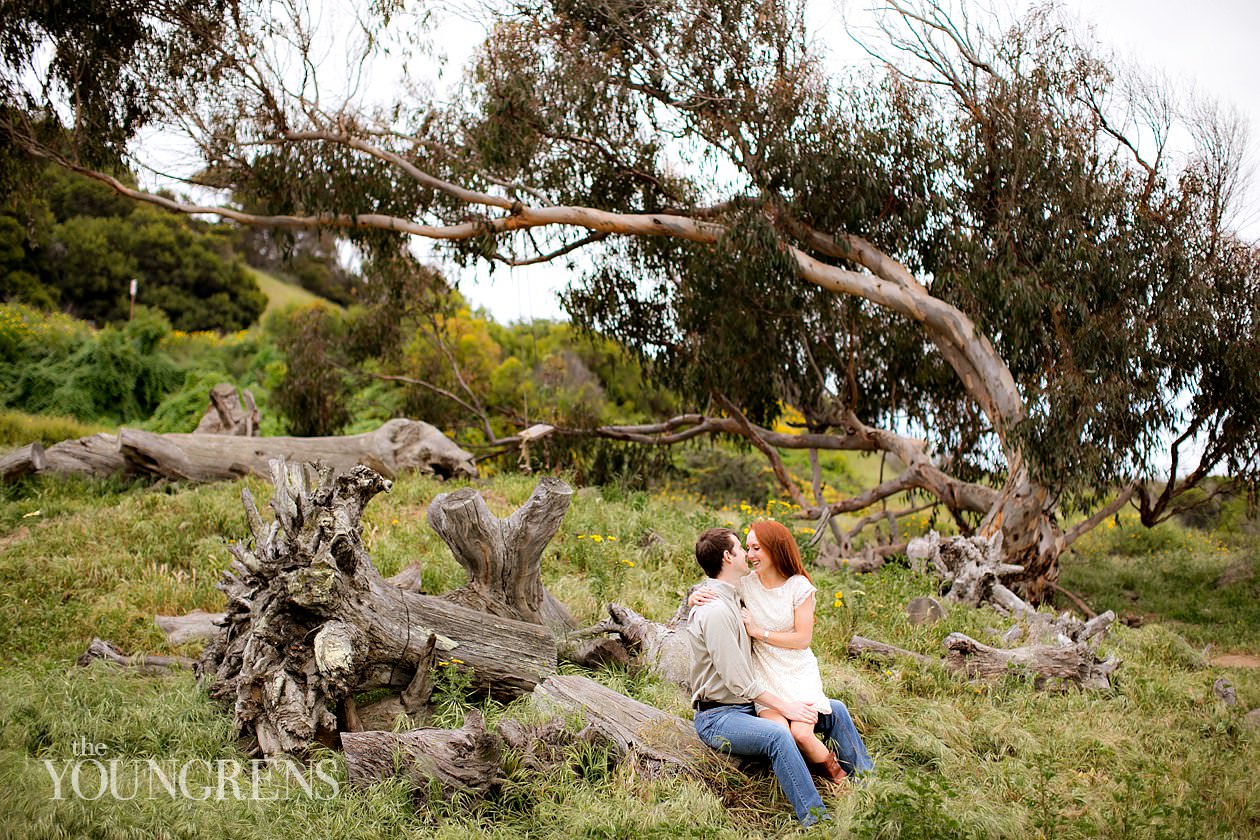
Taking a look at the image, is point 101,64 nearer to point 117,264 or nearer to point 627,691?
point 627,691

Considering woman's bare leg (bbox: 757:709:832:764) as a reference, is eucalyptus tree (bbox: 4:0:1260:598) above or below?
above

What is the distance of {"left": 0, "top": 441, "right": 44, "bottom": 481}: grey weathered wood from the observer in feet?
33.0

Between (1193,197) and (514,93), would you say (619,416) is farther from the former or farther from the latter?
(1193,197)

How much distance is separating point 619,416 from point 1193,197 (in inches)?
522

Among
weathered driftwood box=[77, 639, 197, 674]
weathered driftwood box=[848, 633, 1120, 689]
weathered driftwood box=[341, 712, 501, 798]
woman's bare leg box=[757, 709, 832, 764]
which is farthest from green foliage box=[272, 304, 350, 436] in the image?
woman's bare leg box=[757, 709, 832, 764]

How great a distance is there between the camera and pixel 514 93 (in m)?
12.6

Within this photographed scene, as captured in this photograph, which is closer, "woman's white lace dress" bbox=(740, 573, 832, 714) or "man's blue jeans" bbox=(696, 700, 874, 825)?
"man's blue jeans" bbox=(696, 700, 874, 825)

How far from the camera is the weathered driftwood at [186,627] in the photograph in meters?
6.68

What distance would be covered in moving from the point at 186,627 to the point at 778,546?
4.34 meters

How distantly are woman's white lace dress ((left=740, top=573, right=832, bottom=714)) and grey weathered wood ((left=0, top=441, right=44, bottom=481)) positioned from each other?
853cm

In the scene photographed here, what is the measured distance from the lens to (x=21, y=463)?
1012cm

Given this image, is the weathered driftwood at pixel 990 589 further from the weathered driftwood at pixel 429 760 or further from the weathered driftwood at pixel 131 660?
the weathered driftwood at pixel 131 660

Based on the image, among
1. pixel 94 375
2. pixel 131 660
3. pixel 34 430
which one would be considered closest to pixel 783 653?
pixel 131 660

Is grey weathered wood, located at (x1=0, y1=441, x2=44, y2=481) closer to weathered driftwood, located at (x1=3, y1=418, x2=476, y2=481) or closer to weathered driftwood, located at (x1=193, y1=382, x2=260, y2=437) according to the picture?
weathered driftwood, located at (x1=3, y1=418, x2=476, y2=481)
